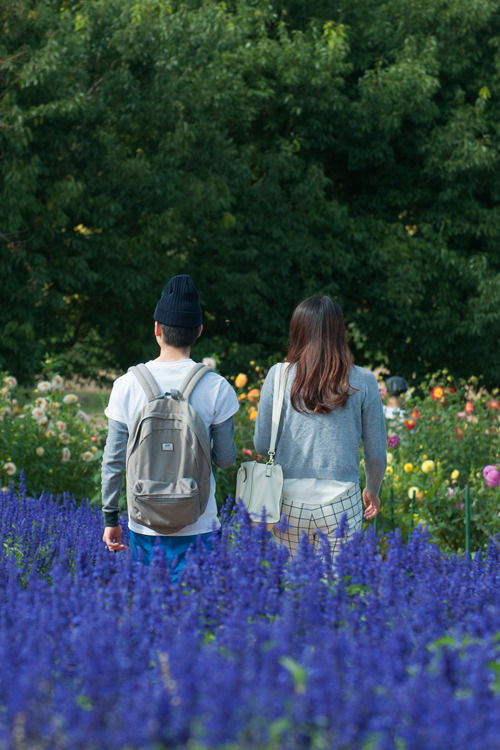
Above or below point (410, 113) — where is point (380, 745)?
below

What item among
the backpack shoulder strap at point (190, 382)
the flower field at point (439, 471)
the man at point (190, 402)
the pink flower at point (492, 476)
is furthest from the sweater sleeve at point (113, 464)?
the pink flower at point (492, 476)

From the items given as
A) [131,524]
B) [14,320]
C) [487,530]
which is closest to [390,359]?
[14,320]

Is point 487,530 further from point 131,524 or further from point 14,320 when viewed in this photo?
point 14,320

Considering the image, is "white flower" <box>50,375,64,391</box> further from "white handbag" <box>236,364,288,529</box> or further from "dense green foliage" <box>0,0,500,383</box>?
"dense green foliage" <box>0,0,500,383</box>

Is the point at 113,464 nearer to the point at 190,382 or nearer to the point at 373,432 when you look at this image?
the point at 190,382

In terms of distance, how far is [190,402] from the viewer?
314 cm

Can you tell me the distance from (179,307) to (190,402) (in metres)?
0.32

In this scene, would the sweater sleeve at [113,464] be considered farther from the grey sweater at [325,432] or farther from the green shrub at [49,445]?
the green shrub at [49,445]

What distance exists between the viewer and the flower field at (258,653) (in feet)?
5.25

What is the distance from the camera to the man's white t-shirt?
3162mm

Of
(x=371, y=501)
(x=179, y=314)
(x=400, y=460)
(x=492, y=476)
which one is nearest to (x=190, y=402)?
(x=179, y=314)

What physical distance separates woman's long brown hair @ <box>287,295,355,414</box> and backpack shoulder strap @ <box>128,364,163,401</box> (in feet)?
1.63

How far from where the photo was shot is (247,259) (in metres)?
16.6

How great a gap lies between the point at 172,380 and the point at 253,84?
584 inches
